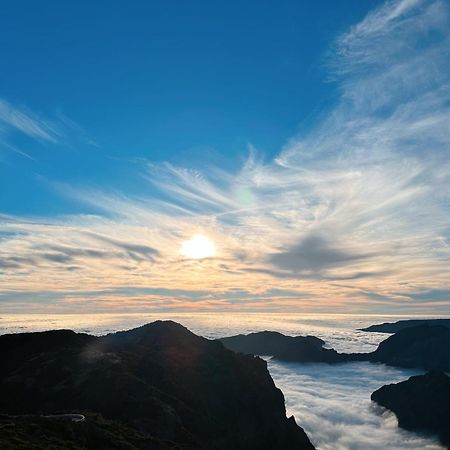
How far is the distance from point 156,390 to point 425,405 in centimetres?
11840

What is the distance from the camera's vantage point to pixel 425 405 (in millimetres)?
151375

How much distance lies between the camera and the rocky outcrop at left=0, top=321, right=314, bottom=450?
229 ft

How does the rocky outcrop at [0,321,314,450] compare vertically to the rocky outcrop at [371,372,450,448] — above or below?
above

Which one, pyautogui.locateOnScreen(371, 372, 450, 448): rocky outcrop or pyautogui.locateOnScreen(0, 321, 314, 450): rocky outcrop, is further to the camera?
pyautogui.locateOnScreen(371, 372, 450, 448): rocky outcrop

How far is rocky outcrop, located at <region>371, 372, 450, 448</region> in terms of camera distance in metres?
140

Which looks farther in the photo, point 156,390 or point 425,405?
point 425,405

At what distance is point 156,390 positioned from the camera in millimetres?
79000

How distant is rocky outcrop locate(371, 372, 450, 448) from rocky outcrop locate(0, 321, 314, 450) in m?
66.9

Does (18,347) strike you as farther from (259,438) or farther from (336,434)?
(336,434)

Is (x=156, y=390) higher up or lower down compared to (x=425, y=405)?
higher up

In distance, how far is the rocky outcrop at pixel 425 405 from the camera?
5512 inches

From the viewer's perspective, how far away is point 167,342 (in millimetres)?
123375

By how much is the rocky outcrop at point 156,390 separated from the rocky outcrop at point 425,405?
66922 millimetres

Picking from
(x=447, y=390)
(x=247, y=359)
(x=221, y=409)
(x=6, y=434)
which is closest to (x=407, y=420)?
(x=447, y=390)
